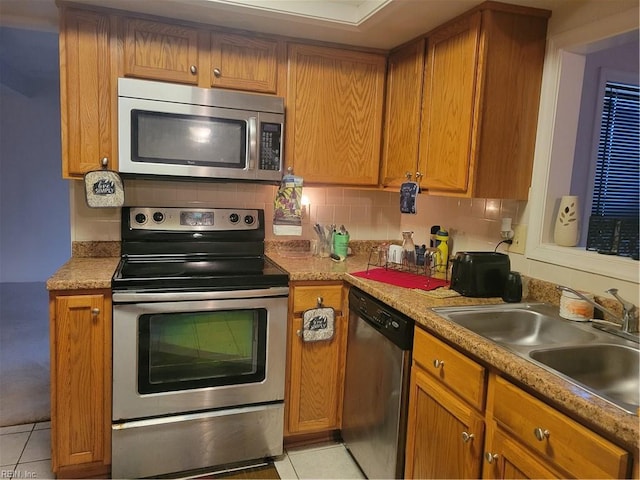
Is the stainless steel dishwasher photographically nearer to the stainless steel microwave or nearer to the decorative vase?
the decorative vase

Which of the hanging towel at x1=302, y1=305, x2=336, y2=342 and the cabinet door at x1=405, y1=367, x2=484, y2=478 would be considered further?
the hanging towel at x1=302, y1=305, x2=336, y2=342

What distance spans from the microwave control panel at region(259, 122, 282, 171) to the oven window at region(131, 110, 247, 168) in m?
0.09

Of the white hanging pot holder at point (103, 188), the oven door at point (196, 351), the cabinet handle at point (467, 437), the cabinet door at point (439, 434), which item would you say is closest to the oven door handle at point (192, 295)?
the oven door at point (196, 351)

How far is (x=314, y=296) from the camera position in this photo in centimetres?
222

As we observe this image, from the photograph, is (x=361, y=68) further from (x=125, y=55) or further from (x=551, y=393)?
(x=551, y=393)

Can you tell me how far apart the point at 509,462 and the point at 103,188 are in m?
1.97

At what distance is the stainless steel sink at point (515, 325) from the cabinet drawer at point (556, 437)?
1.24 feet

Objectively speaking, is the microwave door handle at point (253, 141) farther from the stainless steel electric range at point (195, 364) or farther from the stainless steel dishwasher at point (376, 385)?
the stainless steel dishwasher at point (376, 385)

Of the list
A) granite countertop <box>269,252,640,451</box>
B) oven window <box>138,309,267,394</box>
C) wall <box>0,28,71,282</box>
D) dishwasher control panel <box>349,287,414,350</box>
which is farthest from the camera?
wall <box>0,28,71,282</box>

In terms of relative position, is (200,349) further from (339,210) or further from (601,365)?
(601,365)

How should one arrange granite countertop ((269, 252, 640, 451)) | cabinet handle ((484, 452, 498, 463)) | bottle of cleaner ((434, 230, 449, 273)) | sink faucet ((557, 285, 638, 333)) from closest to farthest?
1. granite countertop ((269, 252, 640, 451))
2. cabinet handle ((484, 452, 498, 463))
3. sink faucet ((557, 285, 638, 333))
4. bottle of cleaner ((434, 230, 449, 273))

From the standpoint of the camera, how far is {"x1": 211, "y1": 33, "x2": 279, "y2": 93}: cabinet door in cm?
225

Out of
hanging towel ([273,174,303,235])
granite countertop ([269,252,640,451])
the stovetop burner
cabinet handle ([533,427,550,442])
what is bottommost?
cabinet handle ([533,427,550,442])
